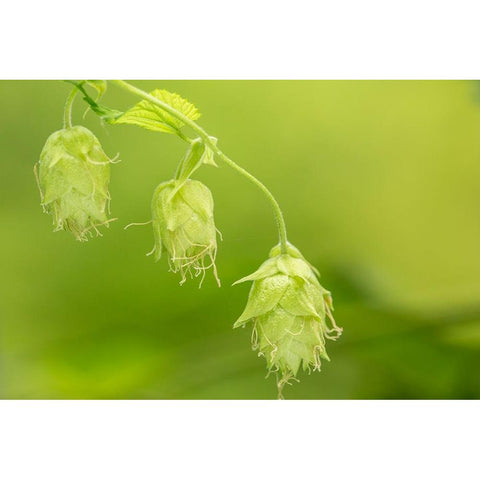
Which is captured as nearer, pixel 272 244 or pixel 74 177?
pixel 74 177

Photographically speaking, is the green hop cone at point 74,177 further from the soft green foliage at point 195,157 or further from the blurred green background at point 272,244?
the blurred green background at point 272,244

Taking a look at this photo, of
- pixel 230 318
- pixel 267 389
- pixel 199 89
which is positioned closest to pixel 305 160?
pixel 199 89

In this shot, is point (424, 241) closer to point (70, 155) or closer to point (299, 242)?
point (299, 242)

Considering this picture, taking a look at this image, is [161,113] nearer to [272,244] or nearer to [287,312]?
[287,312]

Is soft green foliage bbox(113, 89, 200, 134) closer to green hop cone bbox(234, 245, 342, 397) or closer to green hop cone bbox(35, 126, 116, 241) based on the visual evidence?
green hop cone bbox(35, 126, 116, 241)

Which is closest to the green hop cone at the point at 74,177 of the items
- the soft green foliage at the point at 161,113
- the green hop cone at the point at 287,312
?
the soft green foliage at the point at 161,113

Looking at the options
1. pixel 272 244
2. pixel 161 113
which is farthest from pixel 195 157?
pixel 272 244

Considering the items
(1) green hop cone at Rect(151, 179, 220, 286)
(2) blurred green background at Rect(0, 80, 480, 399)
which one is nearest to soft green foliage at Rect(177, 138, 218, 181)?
(1) green hop cone at Rect(151, 179, 220, 286)

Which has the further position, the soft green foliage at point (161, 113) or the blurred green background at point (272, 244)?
the blurred green background at point (272, 244)
